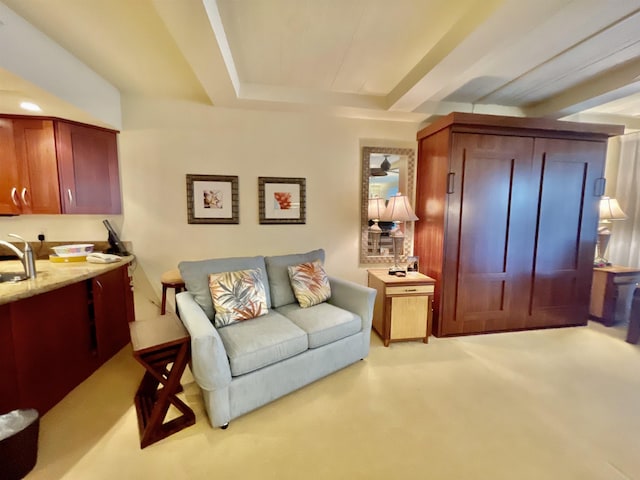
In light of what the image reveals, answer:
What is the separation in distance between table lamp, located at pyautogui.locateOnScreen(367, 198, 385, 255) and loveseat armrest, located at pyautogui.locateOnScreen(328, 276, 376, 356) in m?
0.91

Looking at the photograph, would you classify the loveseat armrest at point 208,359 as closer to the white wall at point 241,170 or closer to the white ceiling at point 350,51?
the white wall at point 241,170

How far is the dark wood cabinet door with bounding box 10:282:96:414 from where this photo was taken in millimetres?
1618

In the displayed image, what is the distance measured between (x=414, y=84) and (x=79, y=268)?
3201mm

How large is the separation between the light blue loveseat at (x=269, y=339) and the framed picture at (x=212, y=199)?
80cm

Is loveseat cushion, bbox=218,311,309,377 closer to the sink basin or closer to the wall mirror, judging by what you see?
the sink basin

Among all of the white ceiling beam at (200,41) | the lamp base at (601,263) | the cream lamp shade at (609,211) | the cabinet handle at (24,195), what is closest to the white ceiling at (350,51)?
the white ceiling beam at (200,41)

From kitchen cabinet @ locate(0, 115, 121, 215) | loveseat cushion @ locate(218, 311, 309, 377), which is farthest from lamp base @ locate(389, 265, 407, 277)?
kitchen cabinet @ locate(0, 115, 121, 215)

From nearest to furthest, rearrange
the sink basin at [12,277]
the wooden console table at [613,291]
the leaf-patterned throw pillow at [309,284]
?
the sink basin at [12,277] < the leaf-patterned throw pillow at [309,284] < the wooden console table at [613,291]

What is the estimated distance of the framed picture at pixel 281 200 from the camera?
3012 millimetres

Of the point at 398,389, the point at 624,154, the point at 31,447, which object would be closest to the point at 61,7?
the point at 31,447

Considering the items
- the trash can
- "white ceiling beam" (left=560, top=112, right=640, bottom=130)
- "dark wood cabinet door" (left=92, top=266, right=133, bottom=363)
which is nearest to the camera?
the trash can

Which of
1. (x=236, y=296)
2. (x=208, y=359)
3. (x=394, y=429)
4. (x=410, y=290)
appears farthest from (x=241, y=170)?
(x=394, y=429)

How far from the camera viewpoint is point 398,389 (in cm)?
204

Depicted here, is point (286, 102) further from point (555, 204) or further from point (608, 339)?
point (608, 339)
